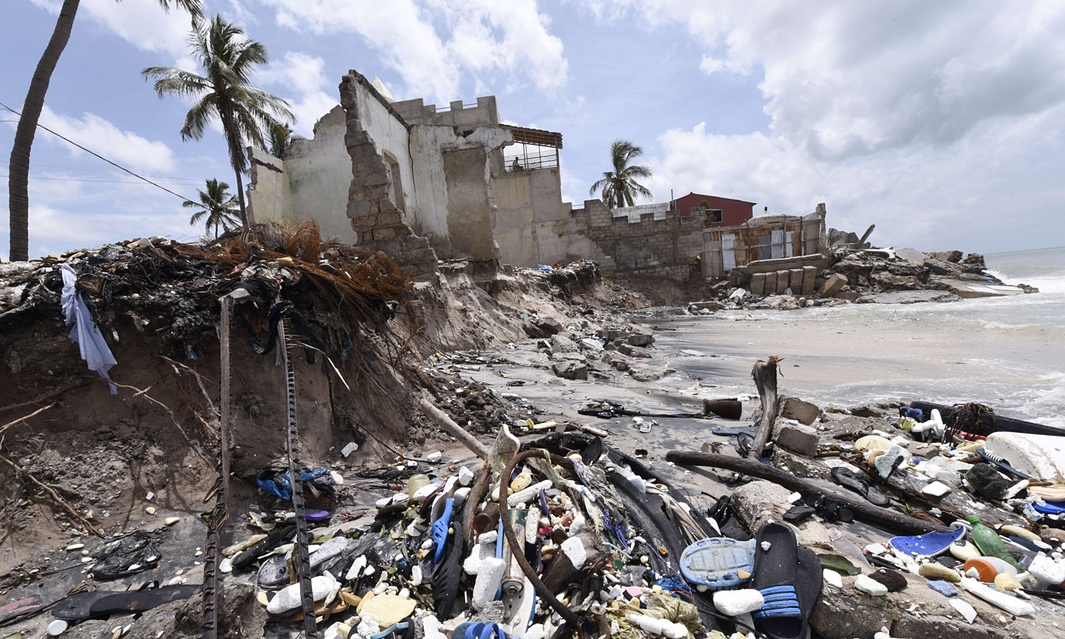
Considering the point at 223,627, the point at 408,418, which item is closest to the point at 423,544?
the point at 223,627

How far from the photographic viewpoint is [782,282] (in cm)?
2134

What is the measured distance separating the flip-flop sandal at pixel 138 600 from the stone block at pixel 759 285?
74.5 feet

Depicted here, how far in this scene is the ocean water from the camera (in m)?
6.61

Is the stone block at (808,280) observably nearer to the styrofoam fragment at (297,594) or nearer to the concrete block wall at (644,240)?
the concrete block wall at (644,240)

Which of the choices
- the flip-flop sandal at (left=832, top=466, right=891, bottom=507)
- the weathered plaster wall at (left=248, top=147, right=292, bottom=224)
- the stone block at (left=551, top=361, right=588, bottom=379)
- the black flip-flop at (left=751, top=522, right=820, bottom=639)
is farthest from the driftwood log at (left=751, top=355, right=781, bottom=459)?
the weathered plaster wall at (left=248, top=147, right=292, bottom=224)

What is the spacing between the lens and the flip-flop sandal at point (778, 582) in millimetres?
2211

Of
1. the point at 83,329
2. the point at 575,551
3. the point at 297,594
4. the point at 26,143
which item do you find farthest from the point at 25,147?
the point at 575,551

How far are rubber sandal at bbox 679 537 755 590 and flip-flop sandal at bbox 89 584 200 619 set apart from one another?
8.93ft

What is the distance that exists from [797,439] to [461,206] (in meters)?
10.5

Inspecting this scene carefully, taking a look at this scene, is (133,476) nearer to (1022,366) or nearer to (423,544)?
(423,544)

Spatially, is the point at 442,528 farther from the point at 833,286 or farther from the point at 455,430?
the point at 833,286

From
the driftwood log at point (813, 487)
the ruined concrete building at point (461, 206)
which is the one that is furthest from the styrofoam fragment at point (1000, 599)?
the ruined concrete building at point (461, 206)

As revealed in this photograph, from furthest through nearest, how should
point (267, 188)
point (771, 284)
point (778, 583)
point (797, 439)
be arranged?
point (771, 284) → point (267, 188) → point (797, 439) → point (778, 583)

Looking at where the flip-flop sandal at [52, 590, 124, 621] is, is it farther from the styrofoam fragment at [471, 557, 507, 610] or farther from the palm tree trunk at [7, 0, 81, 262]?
the palm tree trunk at [7, 0, 81, 262]
